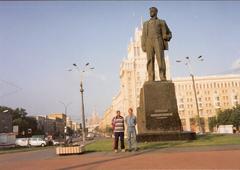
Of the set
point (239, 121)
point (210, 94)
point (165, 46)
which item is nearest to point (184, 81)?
point (210, 94)

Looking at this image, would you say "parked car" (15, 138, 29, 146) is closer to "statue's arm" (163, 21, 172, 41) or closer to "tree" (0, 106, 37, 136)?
"statue's arm" (163, 21, 172, 41)

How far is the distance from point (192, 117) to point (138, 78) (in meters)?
27.2

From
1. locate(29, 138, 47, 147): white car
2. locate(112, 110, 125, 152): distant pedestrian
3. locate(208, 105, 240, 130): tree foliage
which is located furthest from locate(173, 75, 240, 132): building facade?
locate(112, 110, 125, 152): distant pedestrian

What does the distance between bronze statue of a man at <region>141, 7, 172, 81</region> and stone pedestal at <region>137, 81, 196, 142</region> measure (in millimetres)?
1138

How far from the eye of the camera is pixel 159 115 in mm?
15492

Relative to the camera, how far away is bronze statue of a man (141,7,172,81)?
56.3 feet

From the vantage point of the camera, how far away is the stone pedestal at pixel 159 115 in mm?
15154

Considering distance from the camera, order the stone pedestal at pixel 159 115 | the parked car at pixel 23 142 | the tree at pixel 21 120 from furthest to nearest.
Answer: the tree at pixel 21 120, the parked car at pixel 23 142, the stone pedestal at pixel 159 115

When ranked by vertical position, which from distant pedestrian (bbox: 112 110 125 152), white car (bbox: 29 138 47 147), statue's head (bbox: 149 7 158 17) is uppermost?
statue's head (bbox: 149 7 158 17)

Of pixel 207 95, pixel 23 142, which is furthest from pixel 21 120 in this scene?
pixel 207 95

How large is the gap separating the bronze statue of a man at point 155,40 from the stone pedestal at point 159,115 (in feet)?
3.73

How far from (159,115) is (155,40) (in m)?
4.15

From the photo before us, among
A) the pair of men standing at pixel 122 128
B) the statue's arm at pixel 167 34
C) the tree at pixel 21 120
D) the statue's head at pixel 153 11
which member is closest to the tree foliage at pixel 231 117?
the tree at pixel 21 120

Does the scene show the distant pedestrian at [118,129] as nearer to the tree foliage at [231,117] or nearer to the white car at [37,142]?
the white car at [37,142]
